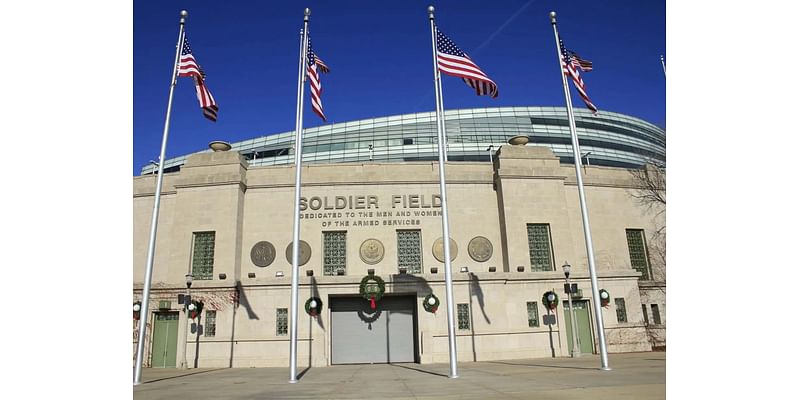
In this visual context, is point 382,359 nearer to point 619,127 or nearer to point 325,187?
point 325,187

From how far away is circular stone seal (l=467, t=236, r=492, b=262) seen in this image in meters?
25.3

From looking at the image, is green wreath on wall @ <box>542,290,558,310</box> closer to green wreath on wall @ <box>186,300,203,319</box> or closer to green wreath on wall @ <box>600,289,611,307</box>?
green wreath on wall @ <box>600,289,611,307</box>

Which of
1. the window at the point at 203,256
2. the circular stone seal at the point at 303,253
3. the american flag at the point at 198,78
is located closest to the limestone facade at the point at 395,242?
the circular stone seal at the point at 303,253

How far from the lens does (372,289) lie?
70.0ft

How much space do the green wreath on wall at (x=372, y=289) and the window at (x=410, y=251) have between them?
12.7 ft

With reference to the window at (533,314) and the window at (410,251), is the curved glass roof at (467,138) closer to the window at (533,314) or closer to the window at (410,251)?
the window at (410,251)

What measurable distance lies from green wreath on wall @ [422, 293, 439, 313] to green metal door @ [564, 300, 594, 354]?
6701mm

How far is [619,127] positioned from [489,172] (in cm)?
6431

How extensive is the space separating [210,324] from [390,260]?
941 cm

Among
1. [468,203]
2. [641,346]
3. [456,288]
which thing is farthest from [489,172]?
[641,346]

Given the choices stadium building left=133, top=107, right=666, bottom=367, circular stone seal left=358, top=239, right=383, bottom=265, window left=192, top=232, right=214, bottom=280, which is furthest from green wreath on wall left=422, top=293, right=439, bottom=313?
window left=192, top=232, right=214, bottom=280

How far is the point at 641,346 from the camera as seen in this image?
75.0 ft

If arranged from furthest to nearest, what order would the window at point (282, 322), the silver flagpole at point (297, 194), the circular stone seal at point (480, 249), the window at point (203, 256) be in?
the circular stone seal at point (480, 249) → the window at point (203, 256) → the window at point (282, 322) → the silver flagpole at point (297, 194)

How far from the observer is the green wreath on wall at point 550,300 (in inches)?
852
